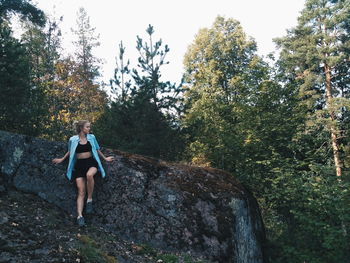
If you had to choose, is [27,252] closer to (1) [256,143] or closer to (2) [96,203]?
(2) [96,203]

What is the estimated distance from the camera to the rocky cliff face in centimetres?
612

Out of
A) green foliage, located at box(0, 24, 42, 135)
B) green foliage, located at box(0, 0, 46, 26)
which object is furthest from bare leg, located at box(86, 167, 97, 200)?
green foliage, located at box(0, 0, 46, 26)

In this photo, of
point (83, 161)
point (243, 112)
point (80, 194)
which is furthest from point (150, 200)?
point (243, 112)

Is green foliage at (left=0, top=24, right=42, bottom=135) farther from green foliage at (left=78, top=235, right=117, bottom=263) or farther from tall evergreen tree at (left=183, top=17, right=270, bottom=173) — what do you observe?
green foliage at (left=78, top=235, right=117, bottom=263)

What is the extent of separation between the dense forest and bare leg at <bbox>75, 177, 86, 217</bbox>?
434 cm

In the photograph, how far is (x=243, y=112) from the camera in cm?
1537

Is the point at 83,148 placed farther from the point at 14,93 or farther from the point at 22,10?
the point at 22,10

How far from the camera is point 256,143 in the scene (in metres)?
13.6

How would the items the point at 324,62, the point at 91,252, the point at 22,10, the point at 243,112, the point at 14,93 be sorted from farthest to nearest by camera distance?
the point at 324,62, the point at 243,112, the point at 22,10, the point at 14,93, the point at 91,252

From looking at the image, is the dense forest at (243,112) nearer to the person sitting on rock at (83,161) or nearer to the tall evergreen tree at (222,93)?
the tall evergreen tree at (222,93)

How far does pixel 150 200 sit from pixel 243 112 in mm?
10025

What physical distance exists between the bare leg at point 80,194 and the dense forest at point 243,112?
4.34 metres

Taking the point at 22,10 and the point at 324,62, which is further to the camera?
the point at 324,62

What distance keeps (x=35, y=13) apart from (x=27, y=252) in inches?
505
